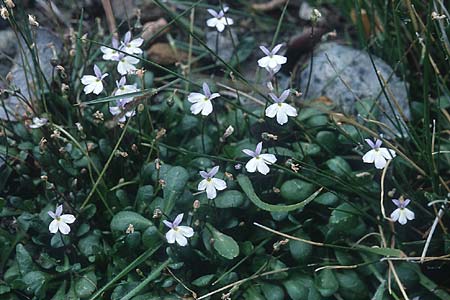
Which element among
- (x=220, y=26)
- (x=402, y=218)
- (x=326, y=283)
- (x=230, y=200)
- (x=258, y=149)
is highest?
(x=220, y=26)

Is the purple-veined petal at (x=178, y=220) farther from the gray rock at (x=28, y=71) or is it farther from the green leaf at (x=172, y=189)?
the gray rock at (x=28, y=71)

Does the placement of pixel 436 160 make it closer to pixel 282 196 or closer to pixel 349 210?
pixel 349 210

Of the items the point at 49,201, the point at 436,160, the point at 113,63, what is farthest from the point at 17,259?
the point at 436,160

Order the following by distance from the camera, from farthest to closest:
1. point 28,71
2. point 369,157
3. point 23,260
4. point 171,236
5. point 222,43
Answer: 1. point 222,43
2. point 28,71
3. point 23,260
4. point 369,157
5. point 171,236

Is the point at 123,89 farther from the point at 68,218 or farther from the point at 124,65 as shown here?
the point at 68,218

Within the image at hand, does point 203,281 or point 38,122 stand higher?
point 38,122

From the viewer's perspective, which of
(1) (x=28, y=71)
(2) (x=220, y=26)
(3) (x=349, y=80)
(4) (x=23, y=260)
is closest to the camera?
(4) (x=23, y=260)

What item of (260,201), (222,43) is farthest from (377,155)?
(222,43)
